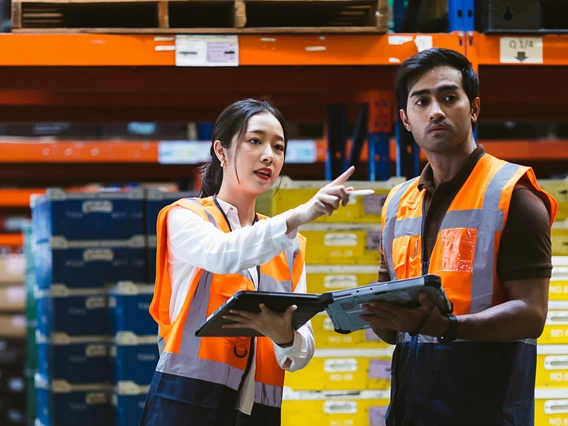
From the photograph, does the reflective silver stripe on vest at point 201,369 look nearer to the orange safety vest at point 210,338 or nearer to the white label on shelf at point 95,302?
the orange safety vest at point 210,338

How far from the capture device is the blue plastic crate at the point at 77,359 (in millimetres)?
5590

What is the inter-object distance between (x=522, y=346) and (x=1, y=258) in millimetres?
9421

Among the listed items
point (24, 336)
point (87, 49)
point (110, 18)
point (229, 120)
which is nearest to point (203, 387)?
point (229, 120)

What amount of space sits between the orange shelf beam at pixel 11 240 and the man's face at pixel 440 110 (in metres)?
10.8

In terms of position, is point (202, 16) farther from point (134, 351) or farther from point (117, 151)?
point (117, 151)

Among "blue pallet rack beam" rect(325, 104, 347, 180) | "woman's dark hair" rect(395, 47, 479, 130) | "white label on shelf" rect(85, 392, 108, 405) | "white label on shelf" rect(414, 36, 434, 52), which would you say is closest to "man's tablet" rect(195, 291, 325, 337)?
"woman's dark hair" rect(395, 47, 479, 130)

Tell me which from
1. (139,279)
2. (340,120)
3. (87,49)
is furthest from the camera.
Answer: (340,120)

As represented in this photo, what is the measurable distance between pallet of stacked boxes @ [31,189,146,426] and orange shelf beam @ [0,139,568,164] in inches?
91.8

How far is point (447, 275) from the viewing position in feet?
7.50

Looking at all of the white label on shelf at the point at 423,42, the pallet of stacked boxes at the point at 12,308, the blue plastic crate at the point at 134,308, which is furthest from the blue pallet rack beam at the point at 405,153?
the pallet of stacked boxes at the point at 12,308

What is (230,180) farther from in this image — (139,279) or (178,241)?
(139,279)

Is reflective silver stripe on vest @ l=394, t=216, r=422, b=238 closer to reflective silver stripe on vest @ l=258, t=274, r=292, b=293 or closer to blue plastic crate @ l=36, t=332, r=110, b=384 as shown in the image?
reflective silver stripe on vest @ l=258, t=274, r=292, b=293

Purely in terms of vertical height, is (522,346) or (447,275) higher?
(447,275)

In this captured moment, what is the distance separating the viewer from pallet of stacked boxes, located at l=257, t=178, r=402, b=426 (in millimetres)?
4145
